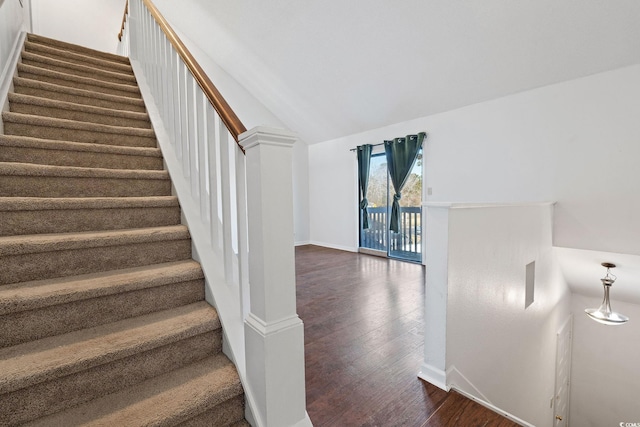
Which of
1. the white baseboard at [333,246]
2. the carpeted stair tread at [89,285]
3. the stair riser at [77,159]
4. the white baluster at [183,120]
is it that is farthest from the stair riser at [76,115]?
the white baseboard at [333,246]

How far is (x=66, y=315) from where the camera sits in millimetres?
1114

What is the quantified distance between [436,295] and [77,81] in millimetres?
3310

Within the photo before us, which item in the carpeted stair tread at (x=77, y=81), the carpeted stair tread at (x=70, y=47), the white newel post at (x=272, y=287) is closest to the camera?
the white newel post at (x=272, y=287)

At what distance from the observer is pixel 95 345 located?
1.04 m

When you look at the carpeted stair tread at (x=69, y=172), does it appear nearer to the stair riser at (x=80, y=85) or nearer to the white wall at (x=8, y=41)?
the white wall at (x=8, y=41)

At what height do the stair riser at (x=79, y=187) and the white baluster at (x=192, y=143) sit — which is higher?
the white baluster at (x=192, y=143)

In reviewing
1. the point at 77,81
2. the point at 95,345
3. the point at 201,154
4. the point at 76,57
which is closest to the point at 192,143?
the point at 201,154

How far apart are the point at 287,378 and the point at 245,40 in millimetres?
4368

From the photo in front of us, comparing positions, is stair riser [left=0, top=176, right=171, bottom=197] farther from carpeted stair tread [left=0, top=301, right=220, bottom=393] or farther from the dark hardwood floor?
the dark hardwood floor

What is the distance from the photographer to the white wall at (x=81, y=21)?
13.0ft

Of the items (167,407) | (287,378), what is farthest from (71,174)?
(287,378)

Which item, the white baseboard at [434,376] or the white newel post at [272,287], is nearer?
the white newel post at [272,287]

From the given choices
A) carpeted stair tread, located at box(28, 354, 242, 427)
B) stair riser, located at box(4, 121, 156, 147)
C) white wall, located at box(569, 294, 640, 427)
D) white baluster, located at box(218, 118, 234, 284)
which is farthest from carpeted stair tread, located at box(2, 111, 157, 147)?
white wall, located at box(569, 294, 640, 427)

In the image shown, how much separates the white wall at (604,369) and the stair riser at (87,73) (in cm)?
636
